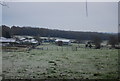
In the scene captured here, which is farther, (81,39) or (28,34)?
(28,34)

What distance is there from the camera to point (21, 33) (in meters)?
79.6

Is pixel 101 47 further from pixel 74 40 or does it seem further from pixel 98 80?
pixel 98 80

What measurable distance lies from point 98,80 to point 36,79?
2.51 m

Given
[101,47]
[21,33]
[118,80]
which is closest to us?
[118,80]

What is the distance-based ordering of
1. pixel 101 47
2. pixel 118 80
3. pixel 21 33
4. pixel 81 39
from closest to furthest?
pixel 118 80
pixel 101 47
pixel 81 39
pixel 21 33

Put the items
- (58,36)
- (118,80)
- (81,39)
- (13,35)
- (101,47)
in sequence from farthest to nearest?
(58,36)
(13,35)
(81,39)
(101,47)
(118,80)

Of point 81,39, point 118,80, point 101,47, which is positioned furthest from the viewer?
point 81,39

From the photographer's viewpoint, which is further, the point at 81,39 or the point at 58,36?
the point at 58,36

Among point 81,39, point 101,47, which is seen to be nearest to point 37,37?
point 81,39

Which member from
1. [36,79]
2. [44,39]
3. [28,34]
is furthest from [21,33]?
[36,79]

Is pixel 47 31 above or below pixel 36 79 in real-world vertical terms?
below

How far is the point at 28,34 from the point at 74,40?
1788cm

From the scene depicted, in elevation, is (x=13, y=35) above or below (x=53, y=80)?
below

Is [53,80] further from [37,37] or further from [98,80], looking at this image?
[37,37]
